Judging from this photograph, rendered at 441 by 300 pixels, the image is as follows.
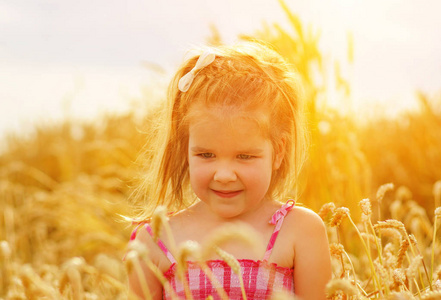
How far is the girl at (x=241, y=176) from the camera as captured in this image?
1842 mm

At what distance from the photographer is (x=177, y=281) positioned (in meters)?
1.90

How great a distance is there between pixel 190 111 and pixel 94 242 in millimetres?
2538

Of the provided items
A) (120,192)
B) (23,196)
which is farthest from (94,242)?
(23,196)

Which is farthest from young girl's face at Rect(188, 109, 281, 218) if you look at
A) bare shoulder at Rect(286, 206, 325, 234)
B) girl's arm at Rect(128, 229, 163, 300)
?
girl's arm at Rect(128, 229, 163, 300)

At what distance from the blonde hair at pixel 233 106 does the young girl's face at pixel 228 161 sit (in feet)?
0.19

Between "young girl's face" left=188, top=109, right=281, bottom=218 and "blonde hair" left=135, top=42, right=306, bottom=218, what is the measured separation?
0.06 meters

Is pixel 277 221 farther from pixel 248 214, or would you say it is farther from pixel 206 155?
pixel 206 155

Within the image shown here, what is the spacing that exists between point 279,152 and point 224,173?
0.29m

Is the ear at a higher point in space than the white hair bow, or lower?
lower

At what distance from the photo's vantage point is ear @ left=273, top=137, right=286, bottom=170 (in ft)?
6.54

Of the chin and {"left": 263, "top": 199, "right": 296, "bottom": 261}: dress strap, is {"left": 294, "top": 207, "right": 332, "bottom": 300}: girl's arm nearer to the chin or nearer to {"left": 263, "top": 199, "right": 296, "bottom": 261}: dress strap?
{"left": 263, "top": 199, "right": 296, "bottom": 261}: dress strap

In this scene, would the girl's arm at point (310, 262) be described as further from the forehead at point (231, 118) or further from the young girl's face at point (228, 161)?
the forehead at point (231, 118)

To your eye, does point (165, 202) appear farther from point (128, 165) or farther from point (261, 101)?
point (128, 165)

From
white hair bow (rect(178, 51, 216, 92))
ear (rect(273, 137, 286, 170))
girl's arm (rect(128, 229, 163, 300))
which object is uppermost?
white hair bow (rect(178, 51, 216, 92))
